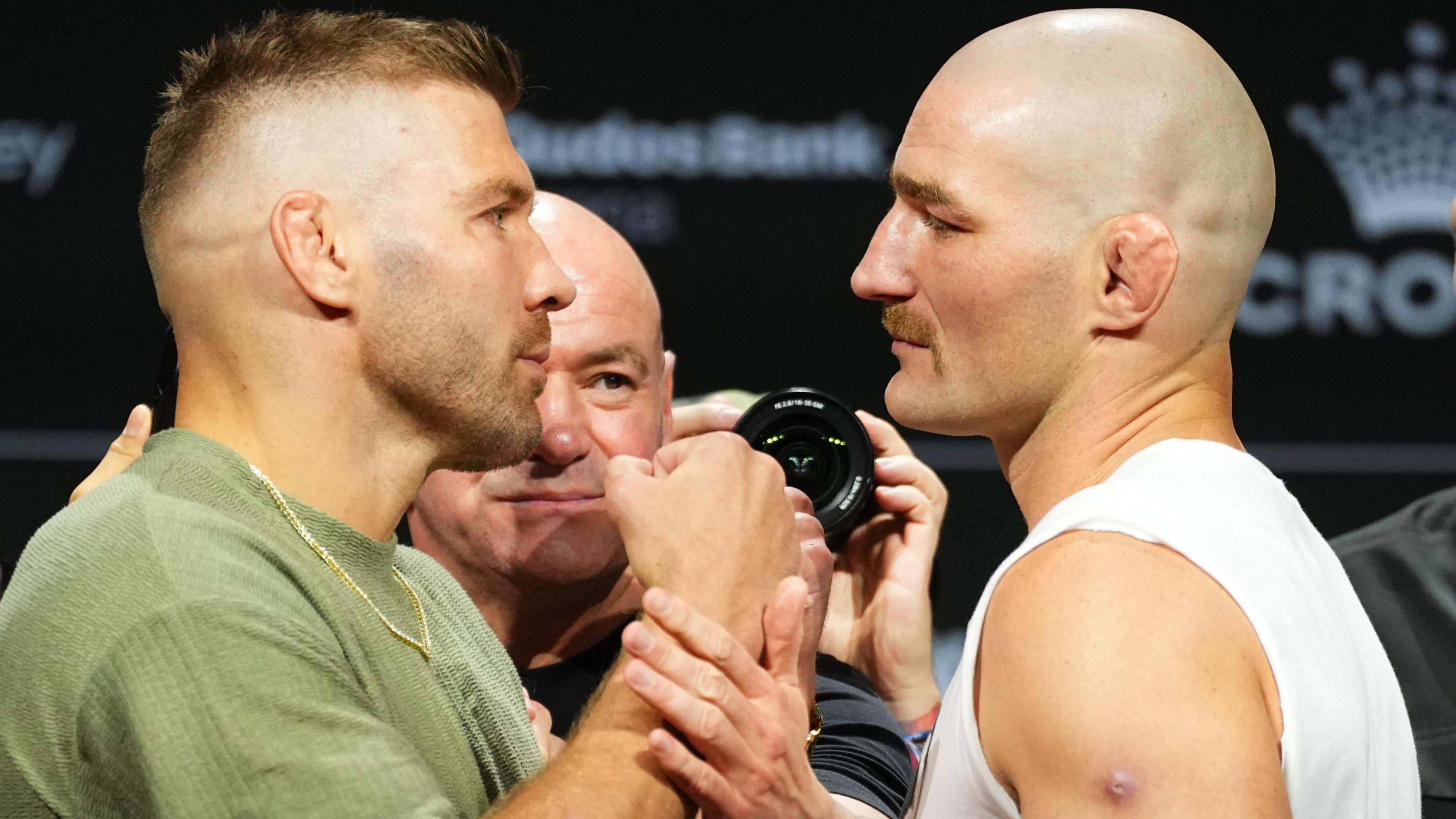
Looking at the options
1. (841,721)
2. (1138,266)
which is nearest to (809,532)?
(841,721)

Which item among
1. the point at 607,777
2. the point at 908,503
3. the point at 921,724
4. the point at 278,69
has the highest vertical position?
the point at 278,69

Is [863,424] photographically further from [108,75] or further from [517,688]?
[108,75]

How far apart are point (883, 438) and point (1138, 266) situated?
878 millimetres

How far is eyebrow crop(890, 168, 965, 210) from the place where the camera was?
1.26 meters

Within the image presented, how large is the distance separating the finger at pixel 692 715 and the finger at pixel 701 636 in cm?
4

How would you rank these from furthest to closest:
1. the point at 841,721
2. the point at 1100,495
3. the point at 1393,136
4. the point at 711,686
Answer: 1. the point at 1393,136
2. the point at 841,721
3. the point at 711,686
4. the point at 1100,495

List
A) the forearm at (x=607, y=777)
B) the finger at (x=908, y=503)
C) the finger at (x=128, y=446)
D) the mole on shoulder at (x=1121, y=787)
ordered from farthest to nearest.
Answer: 1. the finger at (x=908, y=503)
2. the finger at (x=128, y=446)
3. the forearm at (x=607, y=777)
4. the mole on shoulder at (x=1121, y=787)

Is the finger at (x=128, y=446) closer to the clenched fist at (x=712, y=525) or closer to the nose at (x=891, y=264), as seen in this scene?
the clenched fist at (x=712, y=525)

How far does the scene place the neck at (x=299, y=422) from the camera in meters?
1.22

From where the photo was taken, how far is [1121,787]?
0.93 meters

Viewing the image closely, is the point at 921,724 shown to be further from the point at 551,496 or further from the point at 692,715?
the point at 692,715

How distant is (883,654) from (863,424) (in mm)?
306

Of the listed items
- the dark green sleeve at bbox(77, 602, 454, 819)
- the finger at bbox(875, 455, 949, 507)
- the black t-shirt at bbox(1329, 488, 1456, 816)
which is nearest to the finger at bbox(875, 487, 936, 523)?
the finger at bbox(875, 455, 949, 507)

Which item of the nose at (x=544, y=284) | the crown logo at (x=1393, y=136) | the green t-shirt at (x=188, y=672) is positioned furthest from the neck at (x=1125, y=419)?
the crown logo at (x=1393, y=136)
